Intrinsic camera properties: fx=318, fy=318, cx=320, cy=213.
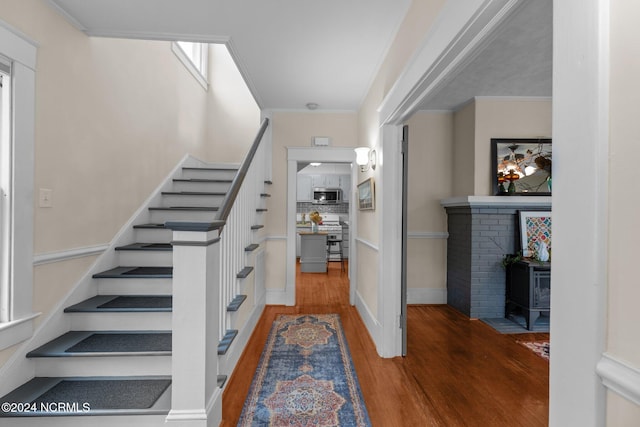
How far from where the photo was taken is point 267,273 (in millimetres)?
4418

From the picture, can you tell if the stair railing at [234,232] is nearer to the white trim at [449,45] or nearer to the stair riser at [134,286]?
the stair riser at [134,286]

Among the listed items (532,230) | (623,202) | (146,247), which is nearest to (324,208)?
(532,230)

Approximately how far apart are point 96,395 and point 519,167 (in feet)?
14.8

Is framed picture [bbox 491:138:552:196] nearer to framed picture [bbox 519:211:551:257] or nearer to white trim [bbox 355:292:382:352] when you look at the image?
framed picture [bbox 519:211:551:257]

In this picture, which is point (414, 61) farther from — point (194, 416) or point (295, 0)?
point (194, 416)

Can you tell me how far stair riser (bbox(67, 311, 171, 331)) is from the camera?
2.23m

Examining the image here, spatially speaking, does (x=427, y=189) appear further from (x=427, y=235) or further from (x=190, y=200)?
(x=190, y=200)

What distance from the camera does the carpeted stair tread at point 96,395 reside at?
169cm

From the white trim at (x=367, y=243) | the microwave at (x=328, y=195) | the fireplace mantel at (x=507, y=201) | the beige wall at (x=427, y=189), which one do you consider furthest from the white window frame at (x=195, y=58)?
the microwave at (x=328, y=195)

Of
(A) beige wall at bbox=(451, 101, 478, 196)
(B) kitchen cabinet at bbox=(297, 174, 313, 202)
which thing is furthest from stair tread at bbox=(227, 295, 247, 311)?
(B) kitchen cabinet at bbox=(297, 174, 313, 202)

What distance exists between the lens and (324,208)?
9328mm

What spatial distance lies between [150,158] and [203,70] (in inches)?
91.2

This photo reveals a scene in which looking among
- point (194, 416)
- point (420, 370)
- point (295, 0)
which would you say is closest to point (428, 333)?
point (420, 370)

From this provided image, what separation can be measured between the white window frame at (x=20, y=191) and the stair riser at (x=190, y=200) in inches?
67.7
